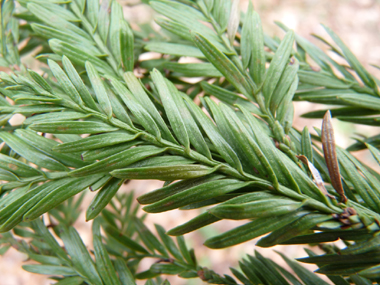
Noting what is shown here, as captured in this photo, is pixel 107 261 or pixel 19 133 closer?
pixel 19 133

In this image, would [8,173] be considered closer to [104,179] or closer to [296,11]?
[104,179]

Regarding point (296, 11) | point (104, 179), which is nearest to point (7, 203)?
point (104, 179)

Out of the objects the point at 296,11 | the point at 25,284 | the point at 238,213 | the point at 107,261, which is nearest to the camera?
the point at 238,213

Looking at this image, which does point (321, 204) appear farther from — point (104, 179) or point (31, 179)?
point (31, 179)

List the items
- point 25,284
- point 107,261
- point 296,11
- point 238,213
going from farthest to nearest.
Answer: point 296,11, point 25,284, point 107,261, point 238,213

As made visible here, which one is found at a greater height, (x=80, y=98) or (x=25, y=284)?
(x=80, y=98)

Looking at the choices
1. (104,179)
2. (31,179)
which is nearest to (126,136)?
(104,179)

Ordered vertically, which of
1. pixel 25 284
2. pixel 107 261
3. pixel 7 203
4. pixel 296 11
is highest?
pixel 296 11

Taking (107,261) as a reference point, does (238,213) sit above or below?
above

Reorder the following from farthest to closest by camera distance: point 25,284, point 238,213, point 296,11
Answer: point 296,11 < point 25,284 < point 238,213
